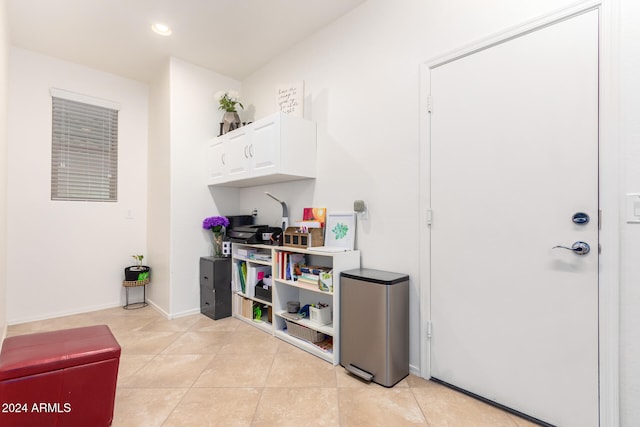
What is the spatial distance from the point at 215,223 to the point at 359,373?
87.9 inches

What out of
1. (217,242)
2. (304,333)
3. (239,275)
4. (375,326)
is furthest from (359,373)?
(217,242)

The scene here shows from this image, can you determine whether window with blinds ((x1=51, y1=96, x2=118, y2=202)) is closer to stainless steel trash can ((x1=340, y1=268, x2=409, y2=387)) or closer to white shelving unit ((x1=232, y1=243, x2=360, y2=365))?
white shelving unit ((x1=232, y1=243, x2=360, y2=365))

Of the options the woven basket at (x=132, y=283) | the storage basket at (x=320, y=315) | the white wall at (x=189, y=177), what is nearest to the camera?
the storage basket at (x=320, y=315)

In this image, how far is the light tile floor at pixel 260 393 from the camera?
1.64m

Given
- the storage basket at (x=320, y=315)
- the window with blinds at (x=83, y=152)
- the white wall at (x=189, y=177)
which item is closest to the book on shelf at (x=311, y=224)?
the storage basket at (x=320, y=315)

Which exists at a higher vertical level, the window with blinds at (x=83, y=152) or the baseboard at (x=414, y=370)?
the window with blinds at (x=83, y=152)

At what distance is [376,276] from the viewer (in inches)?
81.8

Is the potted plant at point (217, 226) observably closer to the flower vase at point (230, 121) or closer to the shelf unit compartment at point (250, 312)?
the shelf unit compartment at point (250, 312)

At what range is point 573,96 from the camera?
60.2 inches

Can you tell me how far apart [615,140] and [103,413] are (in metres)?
2.79

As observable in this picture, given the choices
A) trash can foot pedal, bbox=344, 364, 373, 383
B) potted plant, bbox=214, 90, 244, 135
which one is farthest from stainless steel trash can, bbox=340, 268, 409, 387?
potted plant, bbox=214, 90, 244, 135

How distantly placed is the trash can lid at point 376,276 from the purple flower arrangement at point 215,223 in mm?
1804

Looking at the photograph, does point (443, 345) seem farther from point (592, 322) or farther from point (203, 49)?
point (203, 49)

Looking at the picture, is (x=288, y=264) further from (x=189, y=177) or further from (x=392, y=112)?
(x=189, y=177)
